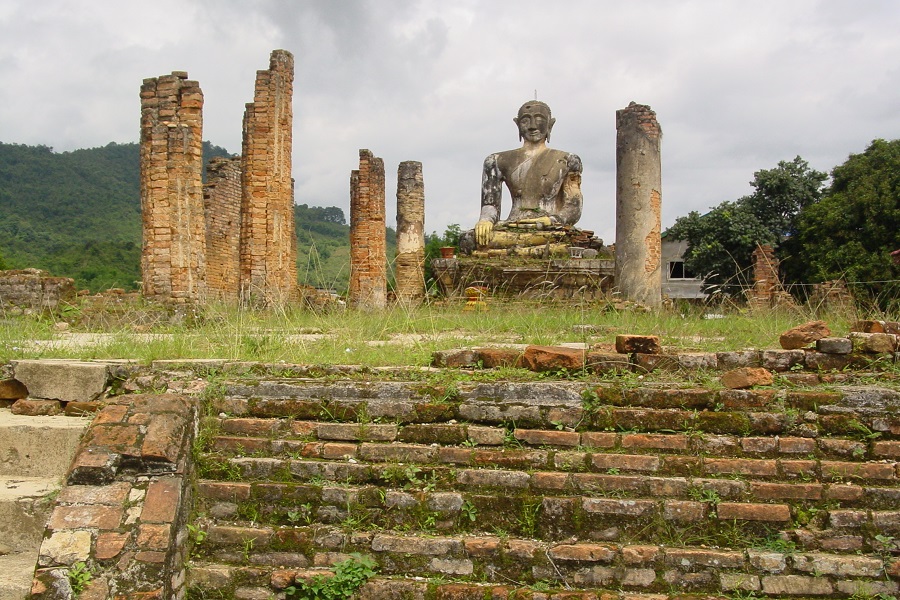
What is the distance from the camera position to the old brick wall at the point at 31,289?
1101cm

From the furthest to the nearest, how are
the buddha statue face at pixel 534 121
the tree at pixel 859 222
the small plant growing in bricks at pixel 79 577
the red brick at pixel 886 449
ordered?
the tree at pixel 859 222 → the buddha statue face at pixel 534 121 → the red brick at pixel 886 449 → the small plant growing in bricks at pixel 79 577

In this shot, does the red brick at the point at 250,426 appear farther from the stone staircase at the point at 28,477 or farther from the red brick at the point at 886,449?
the red brick at the point at 886,449

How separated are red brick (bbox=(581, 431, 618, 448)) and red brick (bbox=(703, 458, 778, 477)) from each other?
0.41m

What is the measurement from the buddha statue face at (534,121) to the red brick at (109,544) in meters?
9.99

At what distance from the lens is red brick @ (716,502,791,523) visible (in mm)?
3189

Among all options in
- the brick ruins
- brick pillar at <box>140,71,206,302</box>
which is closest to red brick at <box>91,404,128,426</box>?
the brick ruins

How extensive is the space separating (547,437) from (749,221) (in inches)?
812

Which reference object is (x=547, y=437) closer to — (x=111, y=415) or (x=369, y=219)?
(x=111, y=415)

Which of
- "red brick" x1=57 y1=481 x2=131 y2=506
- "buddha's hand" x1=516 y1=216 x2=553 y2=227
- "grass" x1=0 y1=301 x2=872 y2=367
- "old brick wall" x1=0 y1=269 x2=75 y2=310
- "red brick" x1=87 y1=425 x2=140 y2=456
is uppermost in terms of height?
"buddha's hand" x1=516 y1=216 x2=553 y2=227

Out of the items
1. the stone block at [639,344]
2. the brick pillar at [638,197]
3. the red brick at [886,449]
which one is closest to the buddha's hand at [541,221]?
the brick pillar at [638,197]

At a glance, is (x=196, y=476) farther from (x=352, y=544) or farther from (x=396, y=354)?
(x=396, y=354)

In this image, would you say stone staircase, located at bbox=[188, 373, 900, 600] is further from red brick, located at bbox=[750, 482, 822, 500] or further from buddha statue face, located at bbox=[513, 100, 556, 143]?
buddha statue face, located at bbox=[513, 100, 556, 143]

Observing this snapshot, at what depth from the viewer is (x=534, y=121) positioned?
12.1 meters

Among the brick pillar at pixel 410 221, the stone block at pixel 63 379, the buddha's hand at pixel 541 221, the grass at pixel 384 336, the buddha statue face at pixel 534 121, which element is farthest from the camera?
the brick pillar at pixel 410 221
